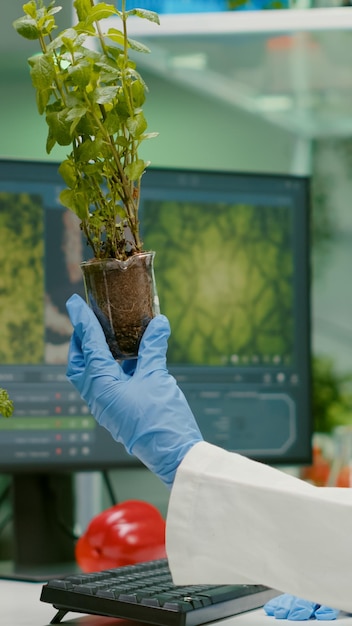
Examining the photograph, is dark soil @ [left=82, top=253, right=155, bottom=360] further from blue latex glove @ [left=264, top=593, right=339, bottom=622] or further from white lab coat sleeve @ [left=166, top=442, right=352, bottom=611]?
blue latex glove @ [left=264, top=593, right=339, bottom=622]

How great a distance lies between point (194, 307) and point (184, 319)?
26mm

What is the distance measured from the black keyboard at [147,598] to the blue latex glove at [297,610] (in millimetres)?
26

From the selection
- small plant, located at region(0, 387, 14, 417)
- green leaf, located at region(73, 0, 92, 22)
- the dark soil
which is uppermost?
green leaf, located at region(73, 0, 92, 22)

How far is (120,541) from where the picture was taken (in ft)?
4.10

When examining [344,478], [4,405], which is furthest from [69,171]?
[344,478]

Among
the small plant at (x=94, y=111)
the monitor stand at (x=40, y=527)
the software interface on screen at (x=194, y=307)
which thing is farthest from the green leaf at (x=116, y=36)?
the monitor stand at (x=40, y=527)

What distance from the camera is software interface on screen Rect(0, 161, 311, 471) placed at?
135 centimetres

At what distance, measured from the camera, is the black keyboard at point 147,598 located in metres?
0.91

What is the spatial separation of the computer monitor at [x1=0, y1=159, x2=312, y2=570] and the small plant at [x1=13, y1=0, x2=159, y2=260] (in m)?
0.41

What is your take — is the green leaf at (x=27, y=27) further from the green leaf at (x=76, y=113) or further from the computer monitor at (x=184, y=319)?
the computer monitor at (x=184, y=319)

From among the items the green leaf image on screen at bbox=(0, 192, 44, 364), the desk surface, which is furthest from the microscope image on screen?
the desk surface

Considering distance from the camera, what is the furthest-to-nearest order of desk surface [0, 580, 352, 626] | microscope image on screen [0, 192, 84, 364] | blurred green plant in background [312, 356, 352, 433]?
blurred green plant in background [312, 356, 352, 433]
microscope image on screen [0, 192, 84, 364]
desk surface [0, 580, 352, 626]

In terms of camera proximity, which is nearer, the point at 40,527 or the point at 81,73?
the point at 81,73

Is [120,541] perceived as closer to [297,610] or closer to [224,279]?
[297,610]
